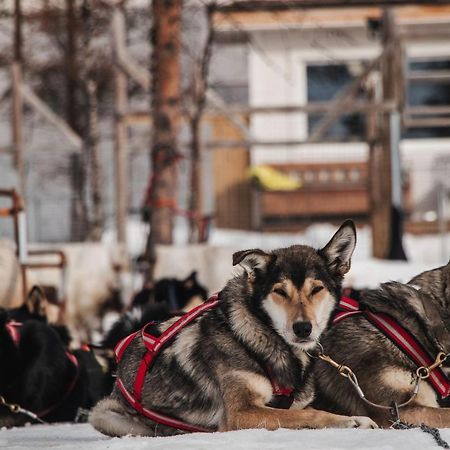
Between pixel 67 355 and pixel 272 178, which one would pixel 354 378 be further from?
pixel 272 178

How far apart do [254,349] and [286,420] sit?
315 millimetres

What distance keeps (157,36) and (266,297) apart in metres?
8.13

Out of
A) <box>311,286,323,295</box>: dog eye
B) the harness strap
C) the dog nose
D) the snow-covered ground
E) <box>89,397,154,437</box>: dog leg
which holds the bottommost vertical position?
<box>89,397,154,437</box>: dog leg

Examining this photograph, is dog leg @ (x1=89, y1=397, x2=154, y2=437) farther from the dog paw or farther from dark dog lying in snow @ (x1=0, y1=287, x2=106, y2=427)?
dark dog lying in snow @ (x1=0, y1=287, x2=106, y2=427)

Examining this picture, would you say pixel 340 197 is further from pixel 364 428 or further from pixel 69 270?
pixel 364 428

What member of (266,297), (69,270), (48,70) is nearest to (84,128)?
(48,70)

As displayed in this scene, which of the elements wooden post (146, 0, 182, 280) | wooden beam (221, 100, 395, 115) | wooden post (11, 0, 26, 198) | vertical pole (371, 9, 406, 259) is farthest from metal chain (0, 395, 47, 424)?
vertical pole (371, 9, 406, 259)

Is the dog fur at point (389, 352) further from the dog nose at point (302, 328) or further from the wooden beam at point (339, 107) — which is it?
the wooden beam at point (339, 107)

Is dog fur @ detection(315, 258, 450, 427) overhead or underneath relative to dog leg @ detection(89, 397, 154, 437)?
overhead

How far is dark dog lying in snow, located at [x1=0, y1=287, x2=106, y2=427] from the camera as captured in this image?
5.68 meters

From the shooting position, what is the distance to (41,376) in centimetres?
581

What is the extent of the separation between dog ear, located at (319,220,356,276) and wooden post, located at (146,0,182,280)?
7.41 meters

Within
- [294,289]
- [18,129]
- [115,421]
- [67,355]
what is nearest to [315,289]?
[294,289]

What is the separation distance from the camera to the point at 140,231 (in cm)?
1548
